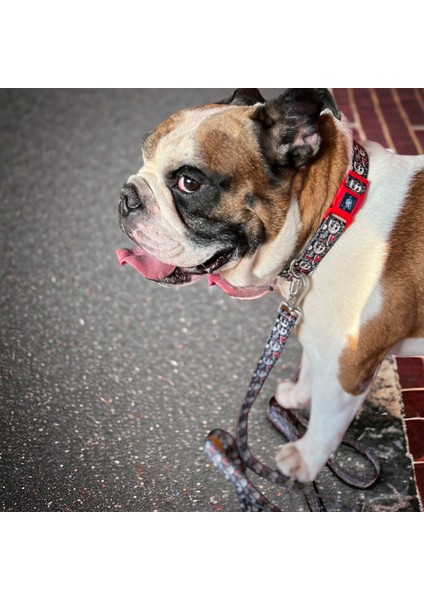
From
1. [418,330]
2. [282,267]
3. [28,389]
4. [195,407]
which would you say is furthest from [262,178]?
[28,389]

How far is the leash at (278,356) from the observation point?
5.21 ft

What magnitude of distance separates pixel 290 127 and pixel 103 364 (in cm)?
Answer: 101

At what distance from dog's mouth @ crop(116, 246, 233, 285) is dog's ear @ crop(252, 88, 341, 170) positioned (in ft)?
0.73

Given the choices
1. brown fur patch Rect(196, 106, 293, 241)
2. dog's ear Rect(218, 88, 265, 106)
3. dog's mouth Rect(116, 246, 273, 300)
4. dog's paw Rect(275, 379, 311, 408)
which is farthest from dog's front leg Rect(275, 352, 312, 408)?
dog's ear Rect(218, 88, 265, 106)

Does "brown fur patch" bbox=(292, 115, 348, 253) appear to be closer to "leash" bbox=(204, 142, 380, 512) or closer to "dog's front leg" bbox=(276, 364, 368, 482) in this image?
"leash" bbox=(204, 142, 380, 512)

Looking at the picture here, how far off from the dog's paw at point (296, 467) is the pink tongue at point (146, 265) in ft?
1.71

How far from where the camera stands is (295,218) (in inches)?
62.6

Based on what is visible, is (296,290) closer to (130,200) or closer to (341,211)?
(341,211)

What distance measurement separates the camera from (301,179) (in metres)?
1.58

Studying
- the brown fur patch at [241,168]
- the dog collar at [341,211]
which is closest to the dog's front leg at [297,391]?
the dog collar at [341,211]

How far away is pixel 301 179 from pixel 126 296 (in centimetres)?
107

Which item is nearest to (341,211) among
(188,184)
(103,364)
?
(188,184)

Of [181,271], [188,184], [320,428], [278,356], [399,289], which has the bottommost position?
[320,428]

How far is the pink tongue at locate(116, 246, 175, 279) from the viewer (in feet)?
5.66
